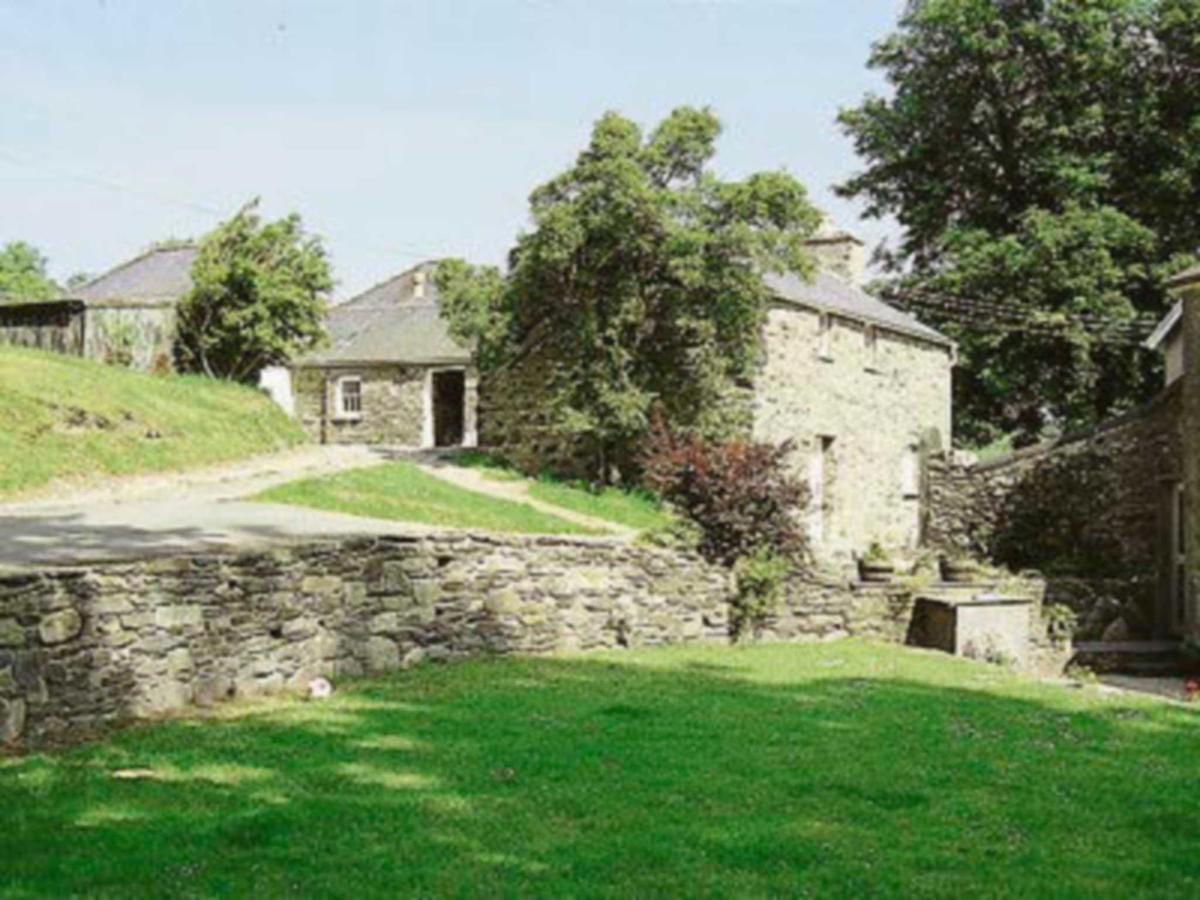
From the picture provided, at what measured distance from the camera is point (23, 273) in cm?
7206

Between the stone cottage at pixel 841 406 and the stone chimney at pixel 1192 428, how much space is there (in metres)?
6.60

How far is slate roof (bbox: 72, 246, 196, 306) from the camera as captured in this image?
103 ft

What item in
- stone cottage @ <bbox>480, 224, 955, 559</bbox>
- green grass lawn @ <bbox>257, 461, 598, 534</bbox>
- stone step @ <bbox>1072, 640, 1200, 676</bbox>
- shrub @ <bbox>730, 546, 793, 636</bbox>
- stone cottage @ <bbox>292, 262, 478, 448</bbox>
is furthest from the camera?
stone cottage @ <bbox>292, 262, 478, 448</bbox>

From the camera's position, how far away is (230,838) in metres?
6.74

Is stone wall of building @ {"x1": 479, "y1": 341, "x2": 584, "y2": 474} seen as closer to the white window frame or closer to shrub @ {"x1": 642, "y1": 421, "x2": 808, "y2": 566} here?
shrub @ {"x1": 642, "y1": 421, "x2": 808, "y2": 566}

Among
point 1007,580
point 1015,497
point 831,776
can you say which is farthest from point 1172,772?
point 1015,497

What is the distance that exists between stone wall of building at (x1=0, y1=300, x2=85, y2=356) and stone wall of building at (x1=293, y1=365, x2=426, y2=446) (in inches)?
306

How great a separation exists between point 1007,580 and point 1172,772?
473 inches

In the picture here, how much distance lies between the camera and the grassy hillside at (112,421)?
736 inches

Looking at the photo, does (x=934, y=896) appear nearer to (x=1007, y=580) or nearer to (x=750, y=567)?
(x=750, y=567)

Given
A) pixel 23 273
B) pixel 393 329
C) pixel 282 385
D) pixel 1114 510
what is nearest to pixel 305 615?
pixel 1114 510

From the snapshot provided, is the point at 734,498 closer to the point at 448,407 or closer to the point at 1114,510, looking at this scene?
the point at 1114,510

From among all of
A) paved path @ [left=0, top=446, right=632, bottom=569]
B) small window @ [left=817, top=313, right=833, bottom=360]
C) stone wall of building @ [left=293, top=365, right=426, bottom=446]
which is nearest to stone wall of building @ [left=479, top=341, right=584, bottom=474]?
paved path @ [left=0, top=446, right=632, bottom=569]

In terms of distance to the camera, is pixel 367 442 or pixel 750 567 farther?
pixel 367 442
